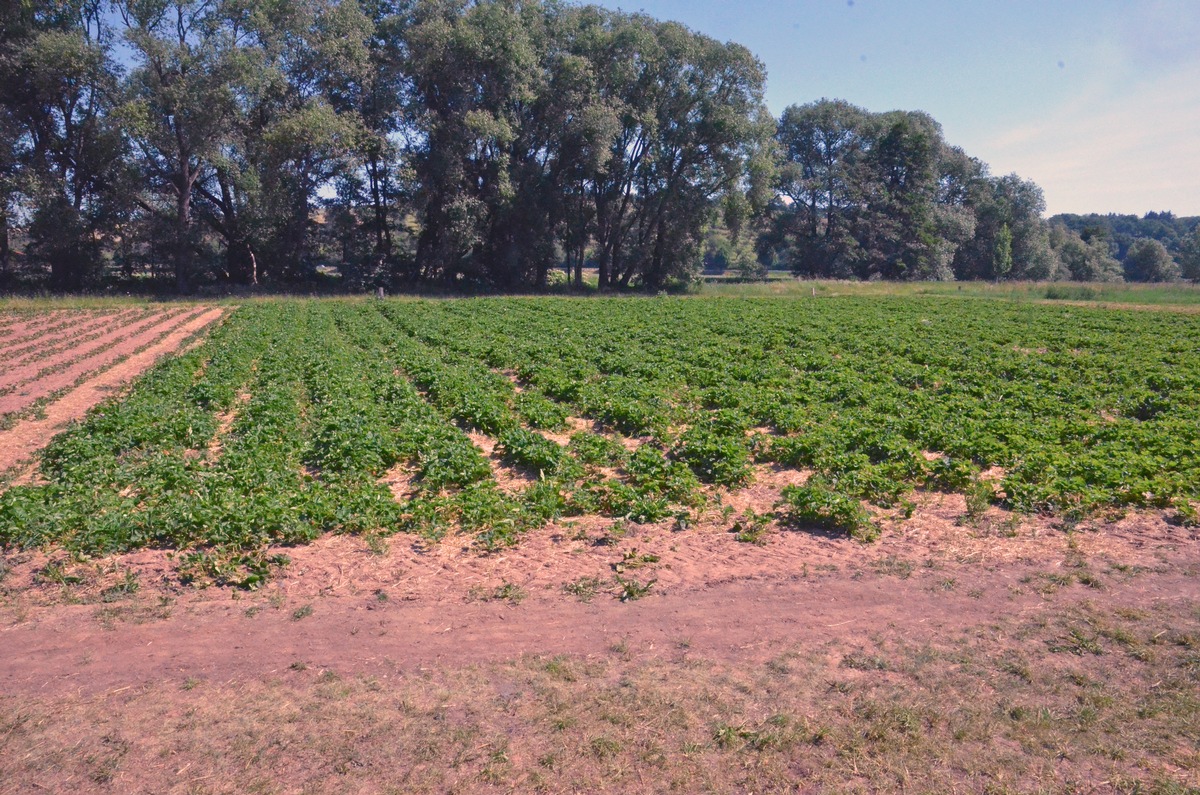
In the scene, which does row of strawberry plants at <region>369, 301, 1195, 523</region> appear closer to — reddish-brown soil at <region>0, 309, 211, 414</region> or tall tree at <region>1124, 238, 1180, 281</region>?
reddish-brown soil at <region>0, 309, 211, 414</region>

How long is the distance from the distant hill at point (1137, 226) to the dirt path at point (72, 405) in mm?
145240

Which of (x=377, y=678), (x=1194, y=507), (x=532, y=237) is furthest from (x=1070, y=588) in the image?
(x=532, y=237)

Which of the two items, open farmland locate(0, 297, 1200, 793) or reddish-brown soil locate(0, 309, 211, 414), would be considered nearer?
open farmland locate(0, 297, 1200, 793)

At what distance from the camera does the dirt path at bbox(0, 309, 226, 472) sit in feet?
41.3

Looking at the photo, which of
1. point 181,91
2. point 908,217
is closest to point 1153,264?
point 908,217

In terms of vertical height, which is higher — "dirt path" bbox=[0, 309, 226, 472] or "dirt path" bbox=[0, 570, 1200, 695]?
"dirt path" bbox=[0, 309, 226, 472]

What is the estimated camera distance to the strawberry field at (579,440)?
9031 mm

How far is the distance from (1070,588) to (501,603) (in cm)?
595

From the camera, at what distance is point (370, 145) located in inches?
1897

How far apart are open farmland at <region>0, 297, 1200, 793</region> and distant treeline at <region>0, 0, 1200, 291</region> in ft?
118

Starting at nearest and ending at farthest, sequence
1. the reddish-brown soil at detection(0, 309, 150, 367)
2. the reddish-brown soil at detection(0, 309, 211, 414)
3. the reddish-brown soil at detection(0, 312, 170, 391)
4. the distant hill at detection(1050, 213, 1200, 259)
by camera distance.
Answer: the reddish-brown soil at detection(0, 309, 211, 414), the reddish-brown soil at detection(0, 312, 170, 391), the reddish-brown soil at detection(0, 309, 150, 367), the distant hill at detection(1050, 213, 1200, 259)

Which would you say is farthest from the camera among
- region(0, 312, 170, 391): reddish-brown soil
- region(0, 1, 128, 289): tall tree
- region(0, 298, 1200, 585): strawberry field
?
region(0, 1, 128, 289): tall tree

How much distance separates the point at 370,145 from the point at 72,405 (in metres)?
36.4

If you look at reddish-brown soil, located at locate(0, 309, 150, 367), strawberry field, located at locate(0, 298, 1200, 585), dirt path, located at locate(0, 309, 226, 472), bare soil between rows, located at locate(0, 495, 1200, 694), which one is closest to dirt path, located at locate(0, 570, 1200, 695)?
bare soil between rows, located at locate(0, 495, 1200, 694)
